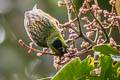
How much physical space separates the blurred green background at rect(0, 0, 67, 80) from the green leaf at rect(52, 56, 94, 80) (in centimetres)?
237

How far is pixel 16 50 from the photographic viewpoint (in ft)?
13.0

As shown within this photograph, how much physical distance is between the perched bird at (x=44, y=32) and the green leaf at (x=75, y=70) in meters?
0.12

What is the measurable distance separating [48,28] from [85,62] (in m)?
0.21

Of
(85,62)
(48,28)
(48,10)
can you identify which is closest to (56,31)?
(48,28)

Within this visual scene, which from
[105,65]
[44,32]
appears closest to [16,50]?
[44,32]

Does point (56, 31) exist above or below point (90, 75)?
above

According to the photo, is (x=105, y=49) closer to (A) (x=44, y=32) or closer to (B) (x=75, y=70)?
(B) (x=75, y=70)

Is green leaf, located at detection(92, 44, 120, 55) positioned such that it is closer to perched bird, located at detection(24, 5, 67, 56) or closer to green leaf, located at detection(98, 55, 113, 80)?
green leaf, located at detection(98, 55, 113, 80)

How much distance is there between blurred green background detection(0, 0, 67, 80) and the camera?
379 cm

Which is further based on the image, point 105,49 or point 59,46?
point 59,46

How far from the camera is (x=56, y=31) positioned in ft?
4.52

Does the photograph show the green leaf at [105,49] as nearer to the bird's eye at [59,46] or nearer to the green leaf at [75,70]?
the green leaf at [75,70]

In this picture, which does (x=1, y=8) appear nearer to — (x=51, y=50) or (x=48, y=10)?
(x=48, y=10)

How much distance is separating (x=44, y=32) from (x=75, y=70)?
0.69ft
